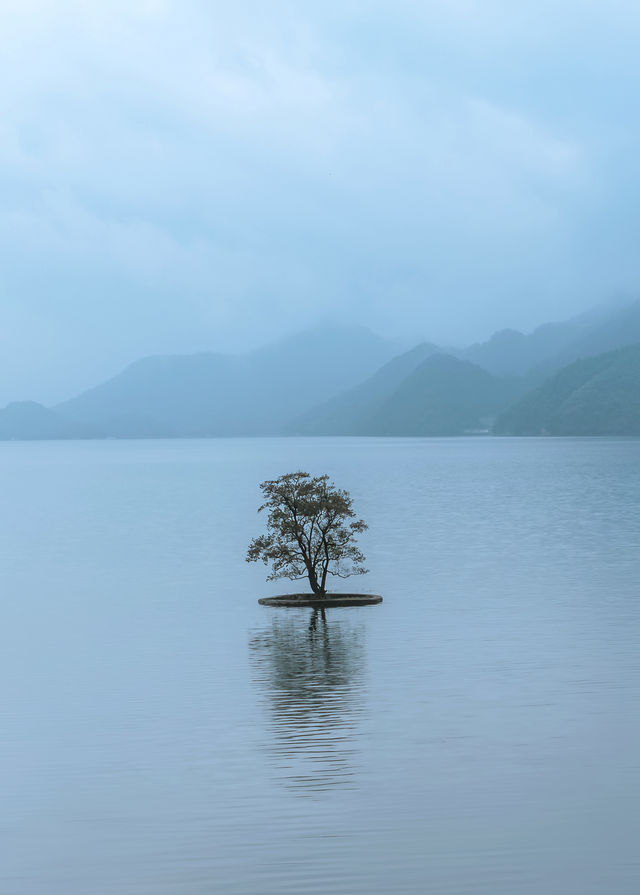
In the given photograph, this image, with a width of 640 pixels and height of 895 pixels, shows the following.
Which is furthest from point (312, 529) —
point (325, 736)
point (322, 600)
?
point (325, 736)

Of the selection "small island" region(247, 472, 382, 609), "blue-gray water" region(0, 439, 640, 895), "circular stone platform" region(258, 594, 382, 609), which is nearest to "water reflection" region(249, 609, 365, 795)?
"blue-gray water" region(0, 439, 640, 895)

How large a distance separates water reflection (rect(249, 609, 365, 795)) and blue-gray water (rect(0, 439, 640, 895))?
11cm

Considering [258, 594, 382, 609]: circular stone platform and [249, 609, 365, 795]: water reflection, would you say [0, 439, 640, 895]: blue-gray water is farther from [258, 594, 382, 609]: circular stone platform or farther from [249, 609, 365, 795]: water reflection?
[258, 594, 382, 609]: circular stone platform

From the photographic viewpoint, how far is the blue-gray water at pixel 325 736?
1795 cm

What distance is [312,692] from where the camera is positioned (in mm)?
31641

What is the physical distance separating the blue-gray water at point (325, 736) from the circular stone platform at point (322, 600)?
1.08m

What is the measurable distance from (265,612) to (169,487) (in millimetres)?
126394

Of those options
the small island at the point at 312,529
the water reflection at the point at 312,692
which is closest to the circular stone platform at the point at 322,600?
the small island at the point at 312,529

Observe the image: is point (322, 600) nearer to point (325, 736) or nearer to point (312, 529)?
point (312, 529)

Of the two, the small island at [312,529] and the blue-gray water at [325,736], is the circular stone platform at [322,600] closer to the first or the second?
the small island at [312,529]

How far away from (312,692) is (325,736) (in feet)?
18.2

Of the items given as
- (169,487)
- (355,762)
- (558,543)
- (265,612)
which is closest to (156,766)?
(355,762)

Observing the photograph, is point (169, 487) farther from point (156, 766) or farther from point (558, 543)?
point (156, 766)

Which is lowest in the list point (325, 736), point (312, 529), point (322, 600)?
point (325, 736)
